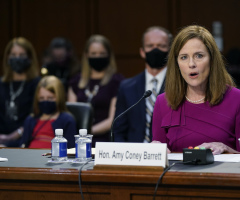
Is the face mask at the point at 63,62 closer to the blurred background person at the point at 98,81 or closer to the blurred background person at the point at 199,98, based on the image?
the blurred background person at the point at 98,81

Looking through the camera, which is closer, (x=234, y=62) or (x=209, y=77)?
(x=209, y=77)

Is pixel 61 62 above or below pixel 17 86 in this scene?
above

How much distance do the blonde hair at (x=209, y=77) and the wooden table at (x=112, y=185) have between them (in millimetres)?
847

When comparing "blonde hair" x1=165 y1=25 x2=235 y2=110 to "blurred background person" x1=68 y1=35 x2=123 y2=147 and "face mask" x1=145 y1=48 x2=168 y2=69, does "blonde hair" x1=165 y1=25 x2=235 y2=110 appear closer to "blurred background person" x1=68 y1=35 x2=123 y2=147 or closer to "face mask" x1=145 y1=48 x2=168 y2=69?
"face mask" x1=145 y1=48 x2=168 y2=69

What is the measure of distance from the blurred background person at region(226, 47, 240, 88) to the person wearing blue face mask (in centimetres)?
242

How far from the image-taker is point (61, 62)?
590cm

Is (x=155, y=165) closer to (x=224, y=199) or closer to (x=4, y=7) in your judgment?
(x=224, y=199)

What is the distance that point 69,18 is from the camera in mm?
7379

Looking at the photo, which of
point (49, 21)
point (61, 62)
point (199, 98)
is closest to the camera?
point (199, 98)

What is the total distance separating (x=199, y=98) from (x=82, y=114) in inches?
65.5

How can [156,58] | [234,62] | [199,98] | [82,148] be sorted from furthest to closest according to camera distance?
[234,62] < [156,58] < [199,98] < [82,148]

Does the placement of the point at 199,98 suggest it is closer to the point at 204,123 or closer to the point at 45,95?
the point at 204,123

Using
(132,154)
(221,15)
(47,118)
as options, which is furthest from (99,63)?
(132,154)

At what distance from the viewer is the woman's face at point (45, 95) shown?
437cm
